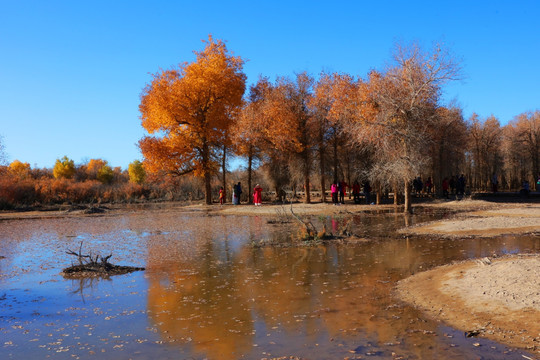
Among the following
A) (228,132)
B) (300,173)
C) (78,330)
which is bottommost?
(78,330)

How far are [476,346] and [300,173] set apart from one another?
31995 millimetres

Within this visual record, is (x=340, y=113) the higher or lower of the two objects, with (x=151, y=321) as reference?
higher

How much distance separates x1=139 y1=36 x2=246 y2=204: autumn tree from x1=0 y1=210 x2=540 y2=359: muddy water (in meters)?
23.3

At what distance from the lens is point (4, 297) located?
9875mm

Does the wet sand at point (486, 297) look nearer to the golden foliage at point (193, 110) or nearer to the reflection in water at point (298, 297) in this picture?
the reflection in water at point (298, 297)

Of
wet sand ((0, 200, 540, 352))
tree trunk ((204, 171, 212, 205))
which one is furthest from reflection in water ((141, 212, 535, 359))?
tree trunk ((204, 171, 212, 205))

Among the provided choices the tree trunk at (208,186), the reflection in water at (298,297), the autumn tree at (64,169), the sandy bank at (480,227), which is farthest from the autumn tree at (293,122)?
the autumn tree at (64,169)

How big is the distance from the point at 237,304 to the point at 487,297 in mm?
4400

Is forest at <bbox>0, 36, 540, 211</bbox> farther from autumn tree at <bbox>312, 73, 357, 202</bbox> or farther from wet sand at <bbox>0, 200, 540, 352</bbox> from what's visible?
wet sand at <bbox>0, 200, 540, 352</bbox>

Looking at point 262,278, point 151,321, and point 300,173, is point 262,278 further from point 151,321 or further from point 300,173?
point 300,173

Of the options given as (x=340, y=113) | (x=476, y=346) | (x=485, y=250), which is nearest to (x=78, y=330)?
(x=476, y=346)

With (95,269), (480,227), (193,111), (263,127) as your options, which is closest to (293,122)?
(263,127)

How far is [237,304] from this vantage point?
8750mm

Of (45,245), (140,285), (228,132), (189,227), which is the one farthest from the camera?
(228,132)
